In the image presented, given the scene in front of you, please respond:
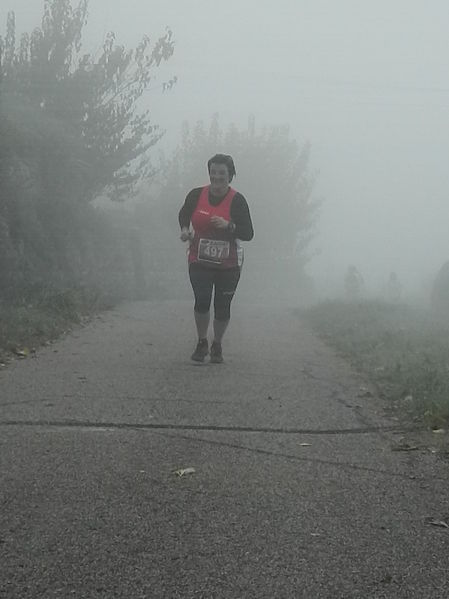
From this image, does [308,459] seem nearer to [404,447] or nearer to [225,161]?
[404,447]

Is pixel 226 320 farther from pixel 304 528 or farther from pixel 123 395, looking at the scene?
pixel 304 528

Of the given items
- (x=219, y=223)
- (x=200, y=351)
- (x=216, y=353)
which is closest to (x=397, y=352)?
(x=216, y=353)

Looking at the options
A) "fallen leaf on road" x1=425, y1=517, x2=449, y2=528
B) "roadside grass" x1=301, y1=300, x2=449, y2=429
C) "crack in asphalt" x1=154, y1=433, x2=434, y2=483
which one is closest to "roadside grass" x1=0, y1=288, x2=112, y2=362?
"roadside grass" x1=301, y1=300, x2=449, y2=429

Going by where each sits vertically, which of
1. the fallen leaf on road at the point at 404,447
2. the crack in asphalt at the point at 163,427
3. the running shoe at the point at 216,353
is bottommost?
the running shoe at the point at 216,353

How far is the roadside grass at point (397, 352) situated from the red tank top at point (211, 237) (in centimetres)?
168

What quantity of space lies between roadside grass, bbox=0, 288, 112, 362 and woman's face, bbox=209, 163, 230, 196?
7.98ft

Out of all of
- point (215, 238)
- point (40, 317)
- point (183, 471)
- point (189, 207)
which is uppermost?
point (189, 207)

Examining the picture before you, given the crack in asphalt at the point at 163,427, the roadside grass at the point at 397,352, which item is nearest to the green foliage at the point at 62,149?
the roadside grass at the point at 397,352

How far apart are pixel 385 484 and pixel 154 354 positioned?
4.95 metres

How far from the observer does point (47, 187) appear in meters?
16.2

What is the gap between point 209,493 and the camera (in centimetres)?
393

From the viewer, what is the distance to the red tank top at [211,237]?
8.38 m

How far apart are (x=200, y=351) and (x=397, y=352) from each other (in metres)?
2.45

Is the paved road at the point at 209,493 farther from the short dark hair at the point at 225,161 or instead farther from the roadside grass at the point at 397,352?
the short dark hair at the point at 225,161
